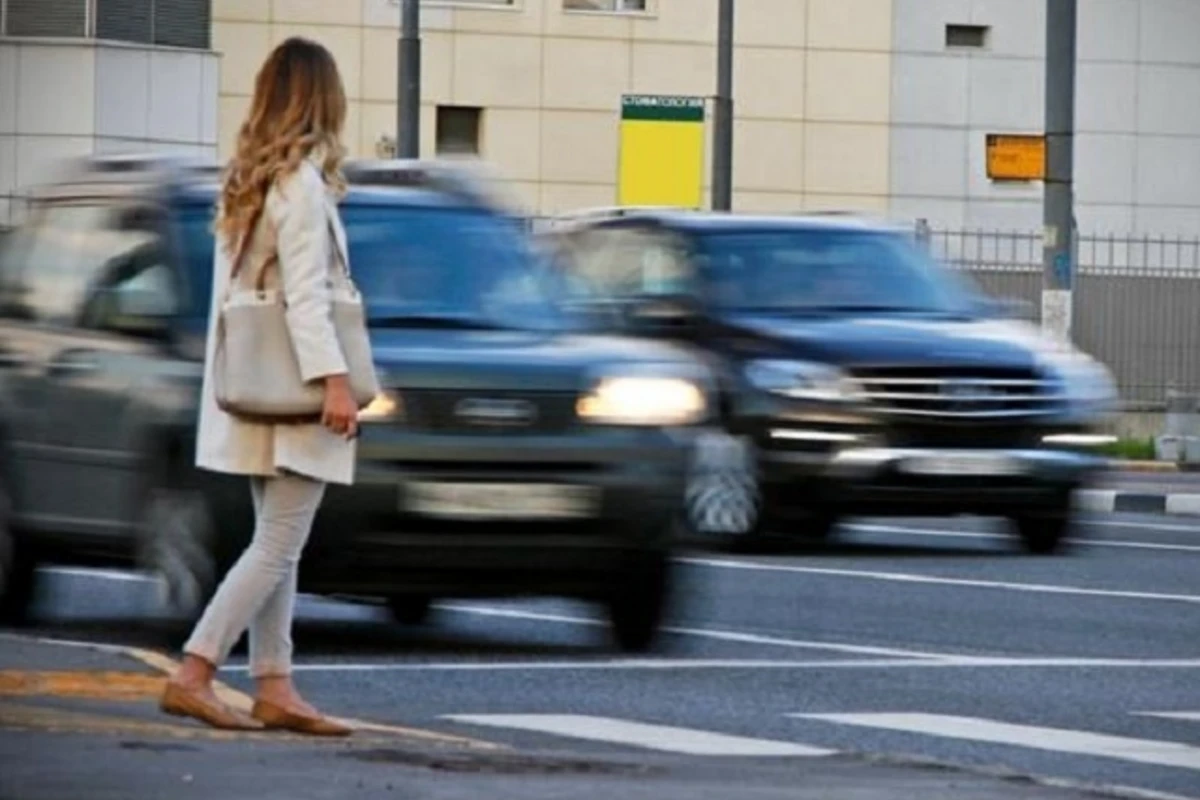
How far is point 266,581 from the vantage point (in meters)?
11.6

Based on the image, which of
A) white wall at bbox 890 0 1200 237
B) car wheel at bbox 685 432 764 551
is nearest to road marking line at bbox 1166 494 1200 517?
car wheel at bbox 685 432 764 551

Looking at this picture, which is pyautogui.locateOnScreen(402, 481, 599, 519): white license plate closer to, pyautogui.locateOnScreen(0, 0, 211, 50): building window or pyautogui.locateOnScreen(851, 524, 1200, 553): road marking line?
pyautogui.locateOnScreen(851, 524, 1200, 553): road marking line

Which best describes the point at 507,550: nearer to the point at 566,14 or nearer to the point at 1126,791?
the point at 1126,791

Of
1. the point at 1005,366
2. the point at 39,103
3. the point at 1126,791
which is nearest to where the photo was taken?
the point at 1126,791

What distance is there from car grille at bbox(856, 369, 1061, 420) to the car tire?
591 millimetres

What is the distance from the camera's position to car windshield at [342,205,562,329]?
15.8m

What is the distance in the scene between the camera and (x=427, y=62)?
184 ft

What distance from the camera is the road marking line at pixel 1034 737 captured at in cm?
1234

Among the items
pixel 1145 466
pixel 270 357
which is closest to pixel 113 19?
pixel 1145 466

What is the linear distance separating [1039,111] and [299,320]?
4766 cm

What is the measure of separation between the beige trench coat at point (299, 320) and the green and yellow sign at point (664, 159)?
124 feet

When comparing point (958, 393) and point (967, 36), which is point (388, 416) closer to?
point (958, 393)

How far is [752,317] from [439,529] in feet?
24.9

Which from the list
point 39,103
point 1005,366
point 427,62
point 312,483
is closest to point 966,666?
point 312,483
